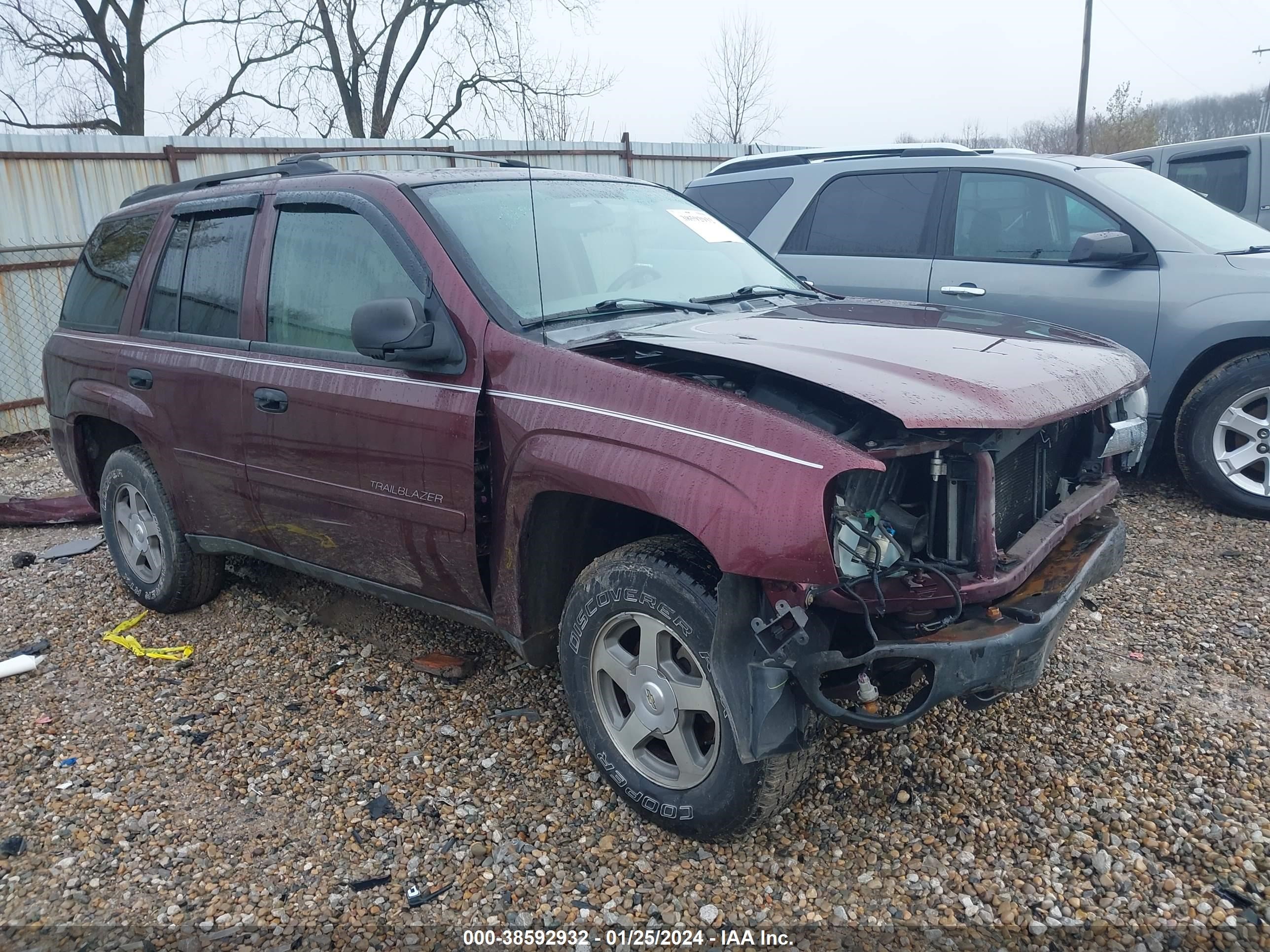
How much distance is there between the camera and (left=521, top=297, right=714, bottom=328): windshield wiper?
301cm

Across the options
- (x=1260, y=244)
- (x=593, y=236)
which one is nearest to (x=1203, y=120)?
(x=1260, y=244)

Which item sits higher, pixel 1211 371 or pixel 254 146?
pixel 254 146

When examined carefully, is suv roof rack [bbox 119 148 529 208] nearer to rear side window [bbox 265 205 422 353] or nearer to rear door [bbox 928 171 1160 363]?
rear side window [bbox 265 205 422 353]

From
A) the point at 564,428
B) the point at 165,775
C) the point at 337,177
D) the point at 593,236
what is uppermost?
the point at 337,177

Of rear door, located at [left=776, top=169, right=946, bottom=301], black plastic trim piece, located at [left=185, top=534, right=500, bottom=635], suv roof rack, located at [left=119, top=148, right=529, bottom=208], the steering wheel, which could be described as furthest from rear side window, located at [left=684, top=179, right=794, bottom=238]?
black plastic trim piece, located at [left=185, top=534, right=500, bottom=635]

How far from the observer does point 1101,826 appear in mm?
2645

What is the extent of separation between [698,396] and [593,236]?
1.26 m

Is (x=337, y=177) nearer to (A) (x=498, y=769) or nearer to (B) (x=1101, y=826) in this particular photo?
(A) (x=498, y=769)

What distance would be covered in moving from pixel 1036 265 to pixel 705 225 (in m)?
2.52

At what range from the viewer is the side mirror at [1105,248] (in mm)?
5051

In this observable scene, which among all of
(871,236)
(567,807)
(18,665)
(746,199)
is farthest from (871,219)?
(18,665)

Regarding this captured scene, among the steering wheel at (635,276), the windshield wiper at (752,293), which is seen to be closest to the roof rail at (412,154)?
the steering wheel at (635,276)

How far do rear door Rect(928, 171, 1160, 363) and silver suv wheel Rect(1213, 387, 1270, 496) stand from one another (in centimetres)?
54

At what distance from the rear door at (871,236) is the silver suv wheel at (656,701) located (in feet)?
12.0
